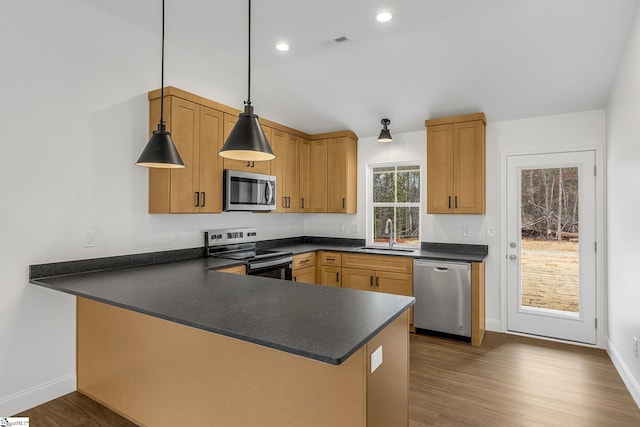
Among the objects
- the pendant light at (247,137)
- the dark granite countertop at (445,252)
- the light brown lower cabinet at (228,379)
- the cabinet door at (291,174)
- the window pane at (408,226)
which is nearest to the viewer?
the light brown lower cabinet at (228,379)

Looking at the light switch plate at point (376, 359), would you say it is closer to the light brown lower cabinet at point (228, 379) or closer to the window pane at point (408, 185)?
the light brown lower cabinet at point (228, 379)

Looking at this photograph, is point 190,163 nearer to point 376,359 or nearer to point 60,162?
point 60,162

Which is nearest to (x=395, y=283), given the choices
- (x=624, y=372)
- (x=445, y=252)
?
(x=445, y=252)

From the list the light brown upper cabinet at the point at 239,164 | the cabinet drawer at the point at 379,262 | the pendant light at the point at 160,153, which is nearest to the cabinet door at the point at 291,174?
the light brown upper cabinet at the point at 239,164

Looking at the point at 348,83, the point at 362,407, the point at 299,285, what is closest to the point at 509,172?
the point at 348,83

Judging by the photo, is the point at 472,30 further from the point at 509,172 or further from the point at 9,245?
the point at 9,245

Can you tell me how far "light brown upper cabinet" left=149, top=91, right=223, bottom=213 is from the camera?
3.14 meters

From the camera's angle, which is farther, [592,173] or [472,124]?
[472,124]

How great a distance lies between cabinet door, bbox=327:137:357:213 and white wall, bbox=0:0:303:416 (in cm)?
241

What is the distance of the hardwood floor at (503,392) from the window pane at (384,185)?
2092mm

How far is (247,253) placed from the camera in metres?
4.07

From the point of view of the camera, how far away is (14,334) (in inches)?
96.5

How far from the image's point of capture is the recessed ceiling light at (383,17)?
9.34 feet

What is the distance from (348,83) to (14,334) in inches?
144
